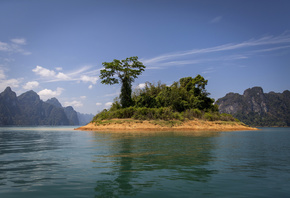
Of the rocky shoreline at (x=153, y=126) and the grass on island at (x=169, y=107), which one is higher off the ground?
the grass on island at (x=169, y=107)

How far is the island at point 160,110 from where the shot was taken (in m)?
41.9

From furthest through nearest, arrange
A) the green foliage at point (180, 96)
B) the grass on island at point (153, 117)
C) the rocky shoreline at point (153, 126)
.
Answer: the green foliage at point (180, 96) < the grass on island at point (153, 117) < the rocky shoreline at point (153, 126)

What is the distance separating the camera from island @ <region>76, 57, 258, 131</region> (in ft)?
137

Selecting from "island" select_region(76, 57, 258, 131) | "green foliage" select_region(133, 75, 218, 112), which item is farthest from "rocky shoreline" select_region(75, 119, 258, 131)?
"green foliage" select_region(133, 75, 218, 112)

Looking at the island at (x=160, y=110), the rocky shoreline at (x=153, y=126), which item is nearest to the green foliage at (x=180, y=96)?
the island at (x=160, y=110)

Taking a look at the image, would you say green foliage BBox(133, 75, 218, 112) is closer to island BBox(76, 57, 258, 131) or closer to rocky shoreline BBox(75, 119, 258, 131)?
island BBox(76, 57, 258, 131)

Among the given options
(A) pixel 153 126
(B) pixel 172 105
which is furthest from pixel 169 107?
(A) pixel 153 126

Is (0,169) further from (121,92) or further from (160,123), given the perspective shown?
(121,92)

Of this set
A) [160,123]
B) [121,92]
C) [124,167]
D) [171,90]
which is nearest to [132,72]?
[121,92]

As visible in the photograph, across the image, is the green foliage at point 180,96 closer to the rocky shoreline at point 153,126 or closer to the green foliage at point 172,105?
the green foliage at point 172,105

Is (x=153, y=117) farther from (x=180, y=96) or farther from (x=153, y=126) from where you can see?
(x=180, y=96)

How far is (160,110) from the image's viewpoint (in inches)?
1753

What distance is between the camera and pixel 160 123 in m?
41.6

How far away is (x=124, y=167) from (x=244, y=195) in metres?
4.27
